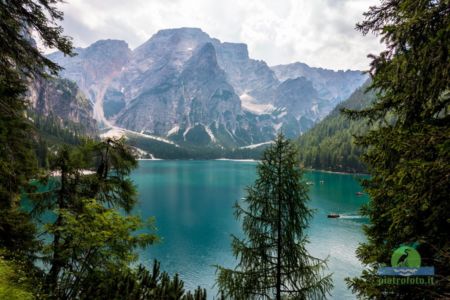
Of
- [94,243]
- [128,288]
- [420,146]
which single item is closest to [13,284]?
[94,243]

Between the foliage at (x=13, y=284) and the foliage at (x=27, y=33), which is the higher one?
the foliage at (x=27, y=33)

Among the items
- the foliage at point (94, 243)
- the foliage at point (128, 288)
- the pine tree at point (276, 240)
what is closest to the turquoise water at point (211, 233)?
the pine tree at point (276, 240)

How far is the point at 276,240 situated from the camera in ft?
38.7

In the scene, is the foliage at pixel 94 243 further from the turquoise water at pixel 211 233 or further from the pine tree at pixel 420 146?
the turquoise water at pixel 211 233

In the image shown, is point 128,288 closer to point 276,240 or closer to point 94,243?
point 94,243

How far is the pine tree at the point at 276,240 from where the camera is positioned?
11227mm

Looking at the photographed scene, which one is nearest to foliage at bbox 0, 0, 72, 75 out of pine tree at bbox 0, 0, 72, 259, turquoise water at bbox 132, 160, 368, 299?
pine tree at bbox 0, 0, 72, 259

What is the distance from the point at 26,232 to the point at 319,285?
13.5 meters

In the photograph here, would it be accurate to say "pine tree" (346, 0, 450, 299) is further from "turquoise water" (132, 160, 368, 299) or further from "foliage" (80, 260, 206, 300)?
"turquoise water" (132, 160, 368, 299)

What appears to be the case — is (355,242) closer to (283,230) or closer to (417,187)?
(283,230)

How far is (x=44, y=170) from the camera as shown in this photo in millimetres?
12539

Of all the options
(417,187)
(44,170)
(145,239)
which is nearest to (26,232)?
(44,170)

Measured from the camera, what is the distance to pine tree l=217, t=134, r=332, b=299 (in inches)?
442

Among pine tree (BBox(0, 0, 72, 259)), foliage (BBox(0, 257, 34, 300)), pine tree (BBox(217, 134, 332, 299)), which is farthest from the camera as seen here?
pine tree (BBox(217, 134, 332, 299))
